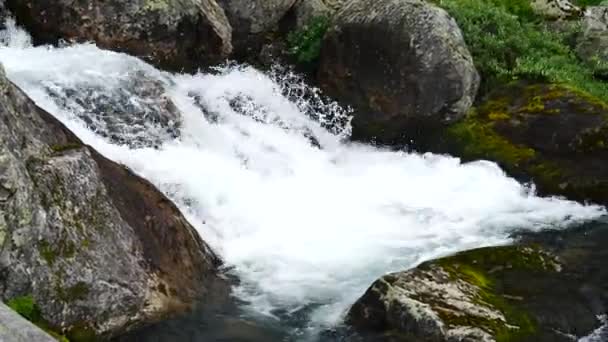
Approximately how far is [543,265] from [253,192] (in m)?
4.56

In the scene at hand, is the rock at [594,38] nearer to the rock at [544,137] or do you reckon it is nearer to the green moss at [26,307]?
the rock at [544,137]

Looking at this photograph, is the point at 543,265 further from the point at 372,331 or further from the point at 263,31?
the point at 263,31

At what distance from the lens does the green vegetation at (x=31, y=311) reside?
6836 millimetres

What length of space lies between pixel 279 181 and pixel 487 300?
5.27 m

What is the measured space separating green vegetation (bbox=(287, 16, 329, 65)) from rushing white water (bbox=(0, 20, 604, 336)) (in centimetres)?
116

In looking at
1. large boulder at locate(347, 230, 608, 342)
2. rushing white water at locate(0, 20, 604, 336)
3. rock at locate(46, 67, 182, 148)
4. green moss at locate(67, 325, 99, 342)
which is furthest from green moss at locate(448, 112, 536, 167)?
green moss at locate(67, 325, 99, 342)

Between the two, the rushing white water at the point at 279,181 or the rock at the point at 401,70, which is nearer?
the rushing white water at the point at 279,181

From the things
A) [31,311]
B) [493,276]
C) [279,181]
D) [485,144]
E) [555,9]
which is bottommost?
[279,181]

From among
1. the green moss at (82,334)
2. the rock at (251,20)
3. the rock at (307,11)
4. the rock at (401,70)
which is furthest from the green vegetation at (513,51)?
the green moss at (82,334)

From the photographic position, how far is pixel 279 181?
41.5 ft

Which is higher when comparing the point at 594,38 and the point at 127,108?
the point at 594,38

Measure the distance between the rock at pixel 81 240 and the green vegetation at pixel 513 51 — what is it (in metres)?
9.29

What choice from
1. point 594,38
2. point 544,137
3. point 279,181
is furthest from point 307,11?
point 594,38

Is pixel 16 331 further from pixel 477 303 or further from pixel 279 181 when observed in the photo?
pixel 279 181
